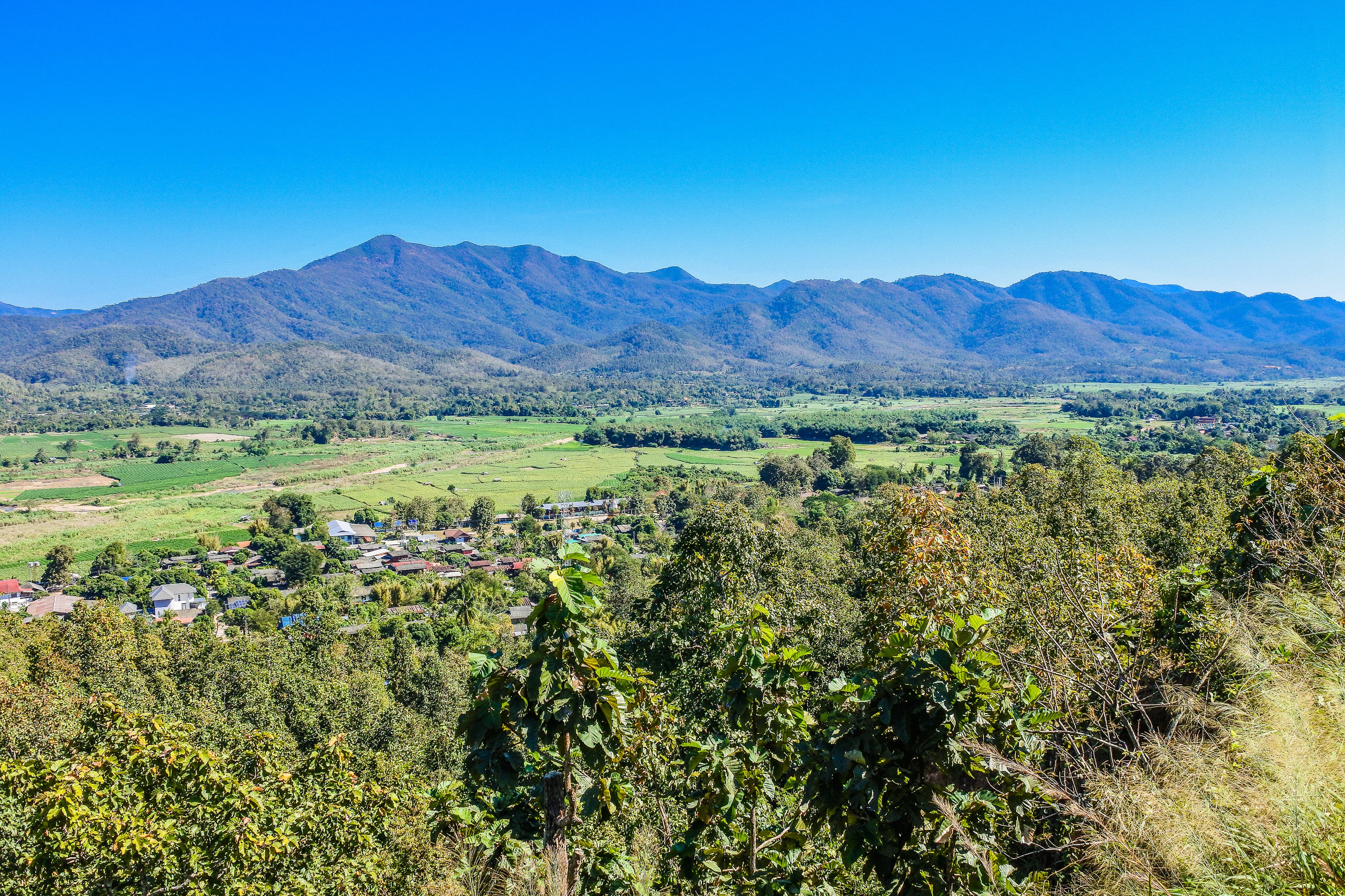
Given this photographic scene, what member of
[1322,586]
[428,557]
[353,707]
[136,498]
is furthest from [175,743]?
[136,498]

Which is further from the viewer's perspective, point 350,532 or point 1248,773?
point 350,532

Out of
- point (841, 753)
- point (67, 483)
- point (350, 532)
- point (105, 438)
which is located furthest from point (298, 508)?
point (105, 438)

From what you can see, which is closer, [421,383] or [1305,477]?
[1305,477]

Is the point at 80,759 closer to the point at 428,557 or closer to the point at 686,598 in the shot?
the point at 686,598

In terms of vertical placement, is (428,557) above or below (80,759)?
below

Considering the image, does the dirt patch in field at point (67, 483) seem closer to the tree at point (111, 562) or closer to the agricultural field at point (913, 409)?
the tree at point (111, 562)

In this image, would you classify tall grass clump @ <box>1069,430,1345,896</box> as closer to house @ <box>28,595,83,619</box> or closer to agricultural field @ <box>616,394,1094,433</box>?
house @ <box>28,595,83,619</box>

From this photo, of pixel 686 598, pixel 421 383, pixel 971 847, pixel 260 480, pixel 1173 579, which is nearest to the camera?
pixel 971 847

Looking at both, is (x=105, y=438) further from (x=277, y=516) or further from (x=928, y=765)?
(x=928, y=765)
